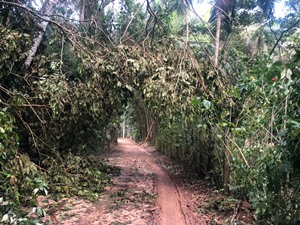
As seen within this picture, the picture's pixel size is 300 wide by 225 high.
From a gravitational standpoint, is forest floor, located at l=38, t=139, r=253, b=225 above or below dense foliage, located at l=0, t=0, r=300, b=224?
below

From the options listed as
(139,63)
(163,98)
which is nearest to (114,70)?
(139,63)

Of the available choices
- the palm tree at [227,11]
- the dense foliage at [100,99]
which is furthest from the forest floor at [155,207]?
the palm tree at [227,11]

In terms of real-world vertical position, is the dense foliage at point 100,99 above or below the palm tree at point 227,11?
below

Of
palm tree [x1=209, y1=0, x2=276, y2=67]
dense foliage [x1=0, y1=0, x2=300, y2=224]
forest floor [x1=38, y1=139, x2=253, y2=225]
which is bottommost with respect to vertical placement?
forest floor [x1=38, y1=139, x2=253, y2=225]

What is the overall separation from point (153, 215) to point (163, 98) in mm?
2005

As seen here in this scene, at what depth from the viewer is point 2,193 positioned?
3846 millimetres

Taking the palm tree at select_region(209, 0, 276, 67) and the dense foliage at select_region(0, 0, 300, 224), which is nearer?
the dense foliage at select_region(0, 0, 300, 224)

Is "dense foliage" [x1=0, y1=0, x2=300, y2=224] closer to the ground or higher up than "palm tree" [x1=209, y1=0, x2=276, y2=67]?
closer to the ground

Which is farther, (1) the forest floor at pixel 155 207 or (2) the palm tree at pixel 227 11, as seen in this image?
(2) the palm tree at pixel 227 11

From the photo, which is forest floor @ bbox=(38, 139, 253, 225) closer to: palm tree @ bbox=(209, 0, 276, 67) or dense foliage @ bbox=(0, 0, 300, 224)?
dense foliage @ bbox=(0, 0, 300, 224)

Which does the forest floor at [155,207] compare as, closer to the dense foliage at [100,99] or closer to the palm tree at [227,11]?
the dense foliage at [100,99]

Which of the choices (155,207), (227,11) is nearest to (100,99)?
(155,207)

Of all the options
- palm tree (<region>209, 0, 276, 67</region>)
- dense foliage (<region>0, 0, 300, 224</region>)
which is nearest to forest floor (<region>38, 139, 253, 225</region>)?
dense foliage (<region>0, 0, 300, 224</region>)

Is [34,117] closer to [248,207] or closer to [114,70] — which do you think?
[114,70]
